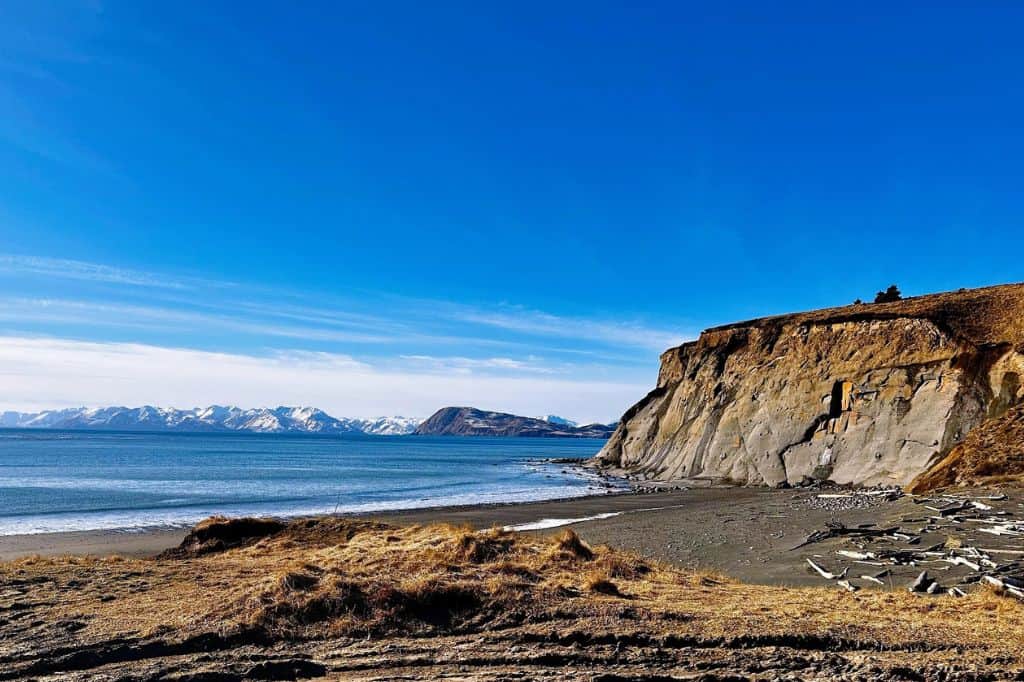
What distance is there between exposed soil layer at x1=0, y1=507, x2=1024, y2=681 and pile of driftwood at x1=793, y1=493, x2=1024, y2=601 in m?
1.22

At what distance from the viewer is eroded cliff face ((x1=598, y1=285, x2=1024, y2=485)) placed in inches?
1312

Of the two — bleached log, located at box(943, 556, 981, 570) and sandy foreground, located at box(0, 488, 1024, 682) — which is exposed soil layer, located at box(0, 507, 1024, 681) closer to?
sandy foreground, located at box(0, 488, 1024, 682)

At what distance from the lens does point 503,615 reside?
9.09 metres

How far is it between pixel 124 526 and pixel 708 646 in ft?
88.4

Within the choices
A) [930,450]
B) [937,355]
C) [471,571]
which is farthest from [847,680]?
[937,355]

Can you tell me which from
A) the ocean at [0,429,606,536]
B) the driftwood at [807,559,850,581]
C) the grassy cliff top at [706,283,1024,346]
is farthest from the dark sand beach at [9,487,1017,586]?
the grassy cliff top at [706,283,1024,346]

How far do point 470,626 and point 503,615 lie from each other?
514mm

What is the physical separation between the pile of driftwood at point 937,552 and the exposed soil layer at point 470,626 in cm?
122

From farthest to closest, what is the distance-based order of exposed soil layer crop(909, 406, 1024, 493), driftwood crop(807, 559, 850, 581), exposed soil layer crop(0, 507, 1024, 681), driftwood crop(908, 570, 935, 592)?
exposed soil layer crop(909, 406, 1024, 493), driftwood crop(807, 559, 850, 581), driftwood crop(908, 570, 935, 592), exposed soil layer crop(0, 507, 1024, 681)

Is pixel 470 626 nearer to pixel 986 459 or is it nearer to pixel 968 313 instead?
pixel 986 459

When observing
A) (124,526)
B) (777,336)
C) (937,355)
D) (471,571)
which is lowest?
(124,526)

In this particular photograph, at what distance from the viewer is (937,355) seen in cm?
3653

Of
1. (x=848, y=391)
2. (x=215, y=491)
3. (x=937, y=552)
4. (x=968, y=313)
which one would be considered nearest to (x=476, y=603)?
(x=937, y=552)

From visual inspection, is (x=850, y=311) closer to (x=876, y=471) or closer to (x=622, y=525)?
(x=876, y=471)
